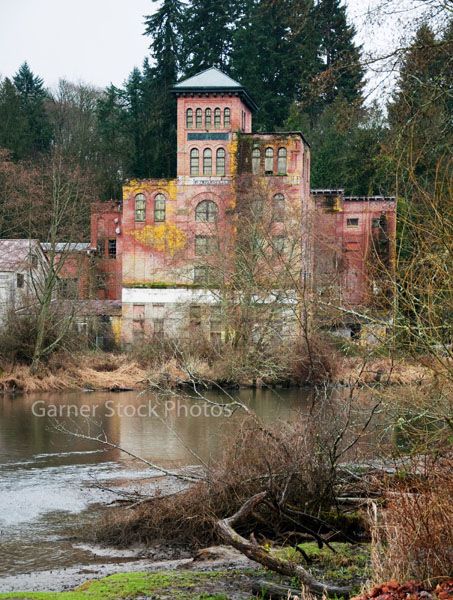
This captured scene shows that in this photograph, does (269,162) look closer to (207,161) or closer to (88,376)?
(207,161)

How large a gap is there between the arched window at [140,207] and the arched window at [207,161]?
403 centimetres

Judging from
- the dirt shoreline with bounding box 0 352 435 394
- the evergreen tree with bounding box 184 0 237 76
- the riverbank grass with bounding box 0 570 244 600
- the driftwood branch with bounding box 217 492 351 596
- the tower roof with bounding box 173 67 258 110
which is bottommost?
the dirt shoreline with bounding box 0 352 435 394

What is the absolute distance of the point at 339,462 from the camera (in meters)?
15.3

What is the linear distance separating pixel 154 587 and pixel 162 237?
44781 mm

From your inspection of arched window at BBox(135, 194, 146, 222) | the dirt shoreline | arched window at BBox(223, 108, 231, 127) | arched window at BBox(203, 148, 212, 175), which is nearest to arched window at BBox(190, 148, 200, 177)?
arched window at BBox(203, 148, 212, 175)

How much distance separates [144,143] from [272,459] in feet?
172

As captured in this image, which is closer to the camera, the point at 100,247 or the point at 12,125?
the point at 100,247

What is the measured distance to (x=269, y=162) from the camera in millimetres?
54375

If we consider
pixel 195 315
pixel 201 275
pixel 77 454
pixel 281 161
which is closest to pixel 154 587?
pixel 77 454

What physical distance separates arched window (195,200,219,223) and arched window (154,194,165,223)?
203 centimetres

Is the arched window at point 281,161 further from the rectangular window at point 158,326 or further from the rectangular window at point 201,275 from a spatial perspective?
the rectangular window at point 158,326

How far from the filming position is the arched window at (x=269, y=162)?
54.2 m

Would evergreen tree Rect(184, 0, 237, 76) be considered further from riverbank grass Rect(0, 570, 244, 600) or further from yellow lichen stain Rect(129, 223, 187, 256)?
riverbank grass Rect(0, 570, 244, 600)

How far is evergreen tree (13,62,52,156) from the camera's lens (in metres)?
68.8
